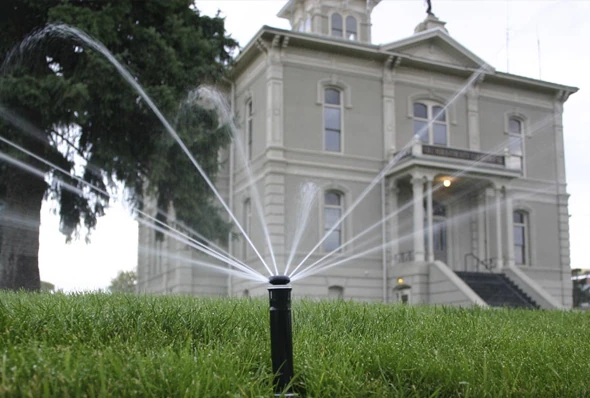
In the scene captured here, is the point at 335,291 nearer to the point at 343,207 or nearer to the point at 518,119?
the point at 343,207

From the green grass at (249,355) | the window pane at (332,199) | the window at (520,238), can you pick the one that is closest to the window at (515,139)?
the window at (520,238)

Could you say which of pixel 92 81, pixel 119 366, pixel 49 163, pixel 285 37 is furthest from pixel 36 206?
pixel 119 366

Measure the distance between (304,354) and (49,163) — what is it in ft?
39.7

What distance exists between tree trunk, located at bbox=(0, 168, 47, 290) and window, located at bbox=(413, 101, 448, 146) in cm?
1595

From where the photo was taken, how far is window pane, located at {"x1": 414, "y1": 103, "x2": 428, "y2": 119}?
92.0 ft

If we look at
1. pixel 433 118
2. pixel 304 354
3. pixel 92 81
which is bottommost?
pixel 304 354

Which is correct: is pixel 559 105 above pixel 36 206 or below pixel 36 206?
above

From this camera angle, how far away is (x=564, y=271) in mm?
29781

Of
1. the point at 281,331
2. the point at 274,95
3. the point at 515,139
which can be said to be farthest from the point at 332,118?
the point at 281,331

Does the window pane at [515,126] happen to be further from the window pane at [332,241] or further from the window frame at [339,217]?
the window pane at [332,241]

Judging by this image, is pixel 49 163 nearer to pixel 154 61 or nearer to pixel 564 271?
pixel 154 61

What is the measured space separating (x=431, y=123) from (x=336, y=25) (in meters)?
5.83

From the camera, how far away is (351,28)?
29.5 meters

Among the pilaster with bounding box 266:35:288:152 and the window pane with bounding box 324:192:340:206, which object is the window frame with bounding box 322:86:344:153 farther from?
the pilaster with bounding box 266:35:288:152
